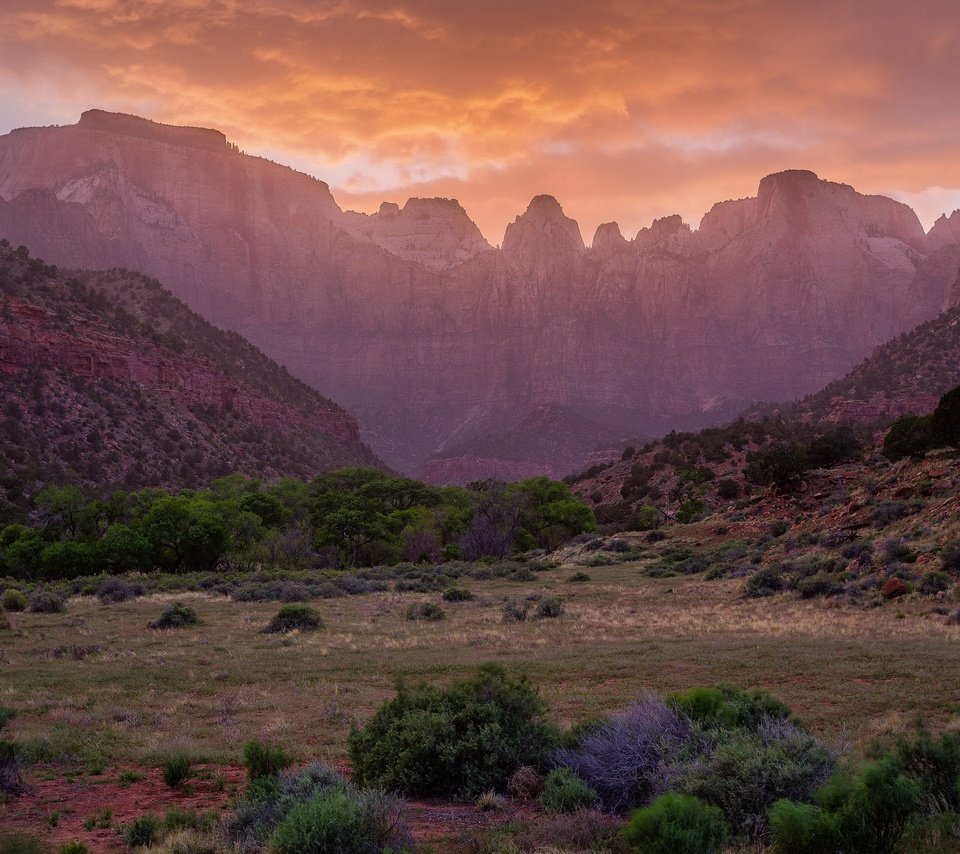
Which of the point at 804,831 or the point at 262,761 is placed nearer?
the point at 804,831

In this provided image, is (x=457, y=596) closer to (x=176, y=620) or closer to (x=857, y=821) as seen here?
(x=176, y=620)

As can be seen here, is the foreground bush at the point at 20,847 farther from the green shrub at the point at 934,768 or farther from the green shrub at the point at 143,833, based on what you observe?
the green shrub at the point at 934,768

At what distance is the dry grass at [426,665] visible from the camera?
487 inches

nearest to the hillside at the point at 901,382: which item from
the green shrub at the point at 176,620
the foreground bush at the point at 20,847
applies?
the green shrub at the point at 176,620

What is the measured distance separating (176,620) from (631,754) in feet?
65.9

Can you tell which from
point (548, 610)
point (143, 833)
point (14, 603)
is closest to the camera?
A: point (143, 833)

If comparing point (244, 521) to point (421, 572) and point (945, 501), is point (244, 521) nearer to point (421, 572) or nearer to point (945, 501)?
point (421, 572)

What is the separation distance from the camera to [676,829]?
580cm

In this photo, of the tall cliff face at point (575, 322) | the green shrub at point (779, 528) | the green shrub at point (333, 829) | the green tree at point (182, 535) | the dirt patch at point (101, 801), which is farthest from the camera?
the tall cliff face at point (575, 322)

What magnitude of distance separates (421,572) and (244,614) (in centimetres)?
1495

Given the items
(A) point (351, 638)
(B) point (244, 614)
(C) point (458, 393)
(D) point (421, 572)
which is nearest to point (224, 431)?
(D) point (421, 572)

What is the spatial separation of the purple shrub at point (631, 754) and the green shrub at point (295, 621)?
16157 millimetres

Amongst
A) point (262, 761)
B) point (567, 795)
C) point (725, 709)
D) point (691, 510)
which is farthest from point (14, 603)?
point (691, 510)

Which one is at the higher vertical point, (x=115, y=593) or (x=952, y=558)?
(x=952, y=558)
